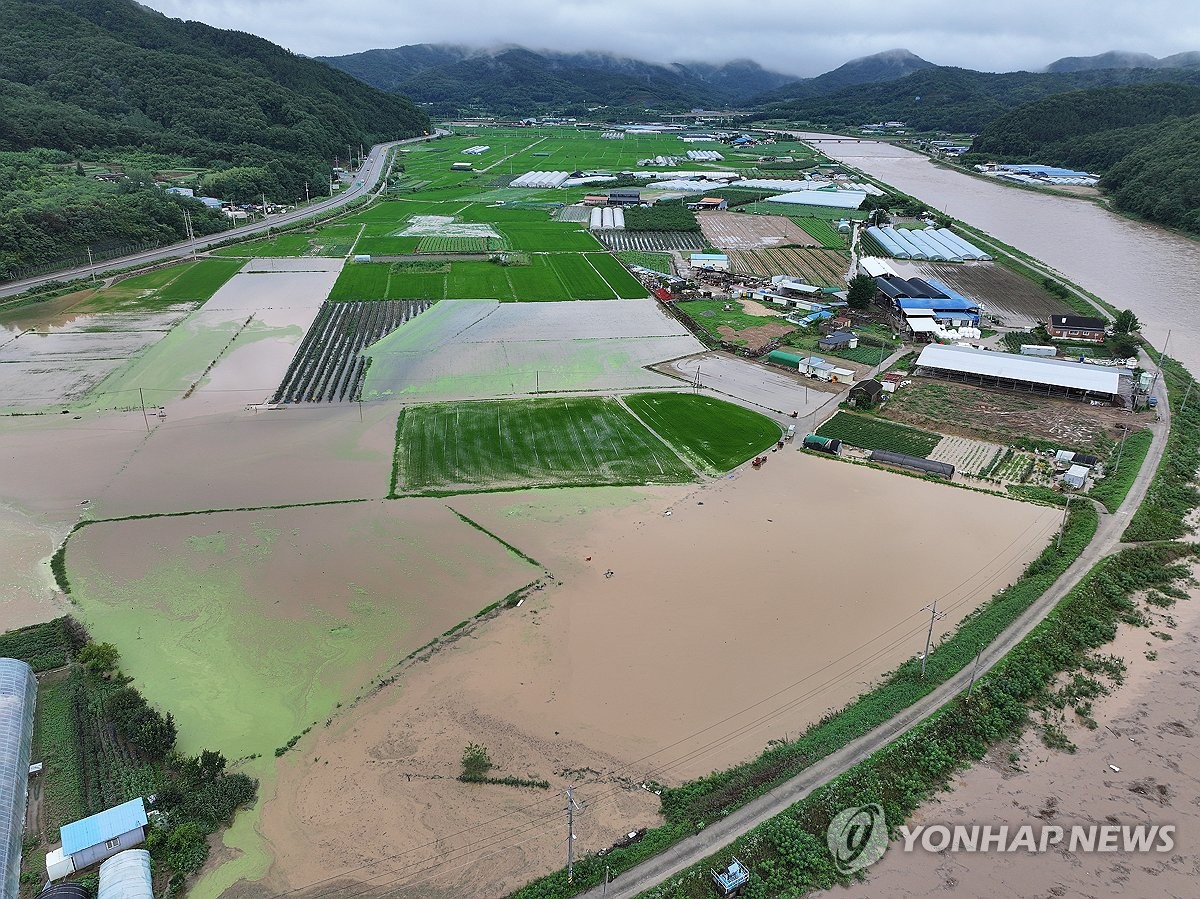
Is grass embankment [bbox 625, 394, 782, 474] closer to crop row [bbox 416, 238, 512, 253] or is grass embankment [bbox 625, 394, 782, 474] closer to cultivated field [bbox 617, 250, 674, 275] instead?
cultivated field [bbox 617, 250, 674, 275]

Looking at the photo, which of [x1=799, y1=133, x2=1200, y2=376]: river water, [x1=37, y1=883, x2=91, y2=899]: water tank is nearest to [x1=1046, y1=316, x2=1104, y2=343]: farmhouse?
[x1=799, y1=133, x2=1200, y2=376]: river water

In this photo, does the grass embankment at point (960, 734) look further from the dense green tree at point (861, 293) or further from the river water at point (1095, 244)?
the dense green tree at point (861, 293)

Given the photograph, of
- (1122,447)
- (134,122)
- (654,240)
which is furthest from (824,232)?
(134,122)

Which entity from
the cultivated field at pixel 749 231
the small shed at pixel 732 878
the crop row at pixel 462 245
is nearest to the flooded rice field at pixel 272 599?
the small shed at pixel 732 878

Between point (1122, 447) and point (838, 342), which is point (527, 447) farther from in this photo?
point (1122, 447)

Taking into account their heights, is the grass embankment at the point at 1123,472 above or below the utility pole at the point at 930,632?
above

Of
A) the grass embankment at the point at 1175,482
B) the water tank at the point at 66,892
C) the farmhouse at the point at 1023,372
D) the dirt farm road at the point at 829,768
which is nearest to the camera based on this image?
the water tank at the point at 66,892
